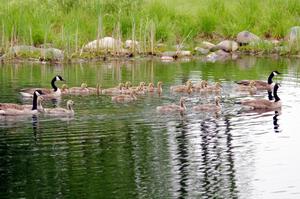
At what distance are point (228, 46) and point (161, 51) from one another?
182 inches

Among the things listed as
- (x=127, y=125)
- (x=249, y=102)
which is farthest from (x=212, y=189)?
(x=249, y=102)

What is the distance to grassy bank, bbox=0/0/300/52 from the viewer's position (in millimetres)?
48625

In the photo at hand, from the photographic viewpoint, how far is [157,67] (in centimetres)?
4522

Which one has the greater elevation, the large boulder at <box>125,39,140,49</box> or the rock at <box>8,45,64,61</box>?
the large boulder at <box>125,39,140,49</box>

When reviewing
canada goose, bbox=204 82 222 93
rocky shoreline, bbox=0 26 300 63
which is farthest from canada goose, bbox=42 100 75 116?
rocky shoreline, bbox=0 26 300 63

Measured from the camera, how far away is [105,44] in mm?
49531

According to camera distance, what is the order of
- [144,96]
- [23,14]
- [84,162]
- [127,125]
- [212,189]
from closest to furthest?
[212,189]
[84,162]
[127,125]
[144,96]
[23,14]

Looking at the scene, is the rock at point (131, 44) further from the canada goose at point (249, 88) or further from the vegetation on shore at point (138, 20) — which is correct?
the canada goose at point (249, 88)

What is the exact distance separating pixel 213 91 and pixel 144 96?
9.41 ft

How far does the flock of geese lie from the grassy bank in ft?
45.4

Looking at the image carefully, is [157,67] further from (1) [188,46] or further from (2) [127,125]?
(2) [127,125]

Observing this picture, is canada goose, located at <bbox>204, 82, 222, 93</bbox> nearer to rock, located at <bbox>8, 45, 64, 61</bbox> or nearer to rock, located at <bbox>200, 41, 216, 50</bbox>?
rock, located at <bbox>8, 45, 64, 61</bbox>

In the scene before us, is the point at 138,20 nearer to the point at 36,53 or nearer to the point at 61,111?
the point at 36,53

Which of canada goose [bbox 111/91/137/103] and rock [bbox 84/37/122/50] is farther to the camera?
rock [bbox 84/37/122/50]
